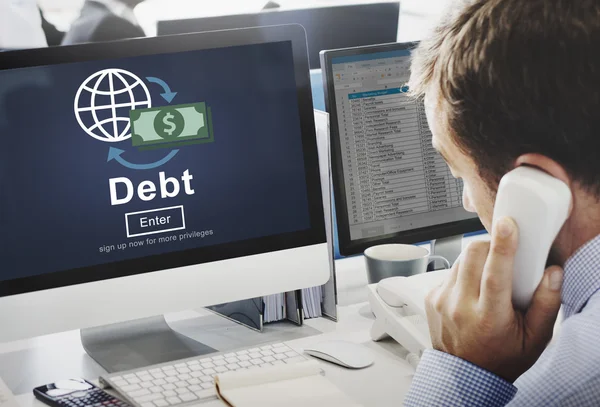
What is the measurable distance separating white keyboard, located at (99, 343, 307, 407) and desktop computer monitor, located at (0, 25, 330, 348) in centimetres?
11

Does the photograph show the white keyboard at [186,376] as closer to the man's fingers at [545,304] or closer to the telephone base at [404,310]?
the telephone base at [404,310]

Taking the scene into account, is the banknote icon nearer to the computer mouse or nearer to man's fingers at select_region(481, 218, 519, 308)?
the computer mouse

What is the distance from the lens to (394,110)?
156cm

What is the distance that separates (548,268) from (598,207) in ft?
0.36

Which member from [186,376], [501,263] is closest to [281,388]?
[186,376]

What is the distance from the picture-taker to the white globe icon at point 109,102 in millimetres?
1187

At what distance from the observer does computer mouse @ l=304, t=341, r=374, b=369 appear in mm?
1212

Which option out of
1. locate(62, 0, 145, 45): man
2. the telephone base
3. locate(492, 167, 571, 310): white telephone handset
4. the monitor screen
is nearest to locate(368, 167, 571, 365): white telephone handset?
locate(492, 167, 571, 310): white telephone handset

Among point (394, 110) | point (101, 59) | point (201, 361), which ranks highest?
point (101, 59)

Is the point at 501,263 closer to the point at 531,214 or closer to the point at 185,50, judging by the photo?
the point at 531,214

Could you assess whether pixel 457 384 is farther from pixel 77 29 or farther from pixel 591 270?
pixel 77 29

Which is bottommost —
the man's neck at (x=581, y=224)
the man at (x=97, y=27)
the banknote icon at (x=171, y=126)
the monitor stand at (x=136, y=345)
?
the monitor stand at (x=136, y=345)

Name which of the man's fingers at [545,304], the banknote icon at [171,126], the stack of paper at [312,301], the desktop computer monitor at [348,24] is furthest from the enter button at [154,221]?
the desktop computer monitor at [348,24]

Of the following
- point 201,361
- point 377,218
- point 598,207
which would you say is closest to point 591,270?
point 598,207
